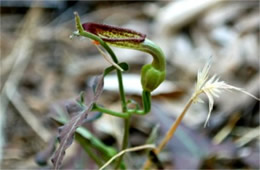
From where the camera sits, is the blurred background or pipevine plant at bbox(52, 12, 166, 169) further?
the blurred background

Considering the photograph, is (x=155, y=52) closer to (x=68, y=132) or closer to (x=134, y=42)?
(x=134, y=42)

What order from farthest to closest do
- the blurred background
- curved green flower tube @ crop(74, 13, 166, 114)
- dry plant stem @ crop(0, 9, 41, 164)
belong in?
dry plant stem @ crop(0, 9, 41, 164) → the blurred background → curved green flower tube @ crop(74, 13, 166, 114)

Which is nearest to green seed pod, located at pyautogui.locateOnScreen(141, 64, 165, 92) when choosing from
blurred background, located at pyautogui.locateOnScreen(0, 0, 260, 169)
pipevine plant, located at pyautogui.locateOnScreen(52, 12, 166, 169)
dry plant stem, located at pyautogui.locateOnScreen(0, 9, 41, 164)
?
pipevine plant, located at pyautogui.locateOnScreen(52, 12, 166, 169)

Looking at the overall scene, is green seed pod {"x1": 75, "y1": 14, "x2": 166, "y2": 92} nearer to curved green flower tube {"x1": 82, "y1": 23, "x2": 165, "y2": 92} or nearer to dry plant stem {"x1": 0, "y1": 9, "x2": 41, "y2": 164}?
curved green flower tube {"x1": 82, "y1": 23, "x2": 165, "y2": 92}

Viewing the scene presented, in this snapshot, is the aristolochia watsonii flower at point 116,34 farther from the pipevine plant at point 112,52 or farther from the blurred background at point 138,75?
the blurred background at point 138,75

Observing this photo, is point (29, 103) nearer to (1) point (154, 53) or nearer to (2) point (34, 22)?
(2) point (34, 22)

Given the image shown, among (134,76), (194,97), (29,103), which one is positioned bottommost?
(29,103)

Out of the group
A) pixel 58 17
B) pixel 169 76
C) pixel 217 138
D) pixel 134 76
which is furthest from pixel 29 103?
pixel 58 17

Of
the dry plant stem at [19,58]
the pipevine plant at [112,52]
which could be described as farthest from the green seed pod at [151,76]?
the dry plant stem at [19,58]
